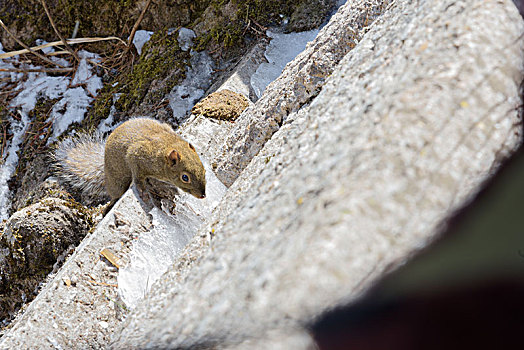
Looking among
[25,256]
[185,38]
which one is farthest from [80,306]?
[185,38]

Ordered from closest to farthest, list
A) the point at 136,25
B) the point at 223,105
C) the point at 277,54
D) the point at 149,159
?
1. the point at 149,159
2. the point at 223,105
3. the point at 277,54
4. the point at 136,25

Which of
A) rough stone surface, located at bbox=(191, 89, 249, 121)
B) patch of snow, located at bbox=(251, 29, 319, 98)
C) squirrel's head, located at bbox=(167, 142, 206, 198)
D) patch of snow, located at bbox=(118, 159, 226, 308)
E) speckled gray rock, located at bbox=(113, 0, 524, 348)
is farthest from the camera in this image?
patch of snow, located at bbox=(251, 29, 319, 98)

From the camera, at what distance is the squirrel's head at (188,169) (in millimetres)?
2377

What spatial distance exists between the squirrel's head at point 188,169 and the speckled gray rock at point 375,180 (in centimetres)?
151

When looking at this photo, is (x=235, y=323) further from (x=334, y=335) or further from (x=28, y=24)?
(x=28, y=24)

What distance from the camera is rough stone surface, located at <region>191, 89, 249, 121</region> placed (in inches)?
105

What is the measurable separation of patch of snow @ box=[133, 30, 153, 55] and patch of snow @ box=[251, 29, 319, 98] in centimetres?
133

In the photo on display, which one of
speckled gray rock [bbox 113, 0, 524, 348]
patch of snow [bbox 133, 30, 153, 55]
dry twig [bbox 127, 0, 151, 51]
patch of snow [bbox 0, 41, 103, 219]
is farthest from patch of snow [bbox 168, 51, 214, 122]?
speckled gray rock [bbox 113, 0, 524, 348]

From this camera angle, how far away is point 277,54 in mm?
2943

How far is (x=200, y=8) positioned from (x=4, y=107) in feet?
7.56

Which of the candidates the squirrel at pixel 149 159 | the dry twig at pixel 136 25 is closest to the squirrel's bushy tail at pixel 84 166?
the squirrel at pixel 149 159

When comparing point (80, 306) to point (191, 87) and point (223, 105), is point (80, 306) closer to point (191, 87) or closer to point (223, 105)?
point (223, 105)

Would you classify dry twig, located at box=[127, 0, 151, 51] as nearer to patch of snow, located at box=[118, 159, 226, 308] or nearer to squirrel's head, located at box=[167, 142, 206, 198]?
squirrel's head, located at box=[167, 142, 206, 198]

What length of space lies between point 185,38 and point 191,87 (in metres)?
0.56
